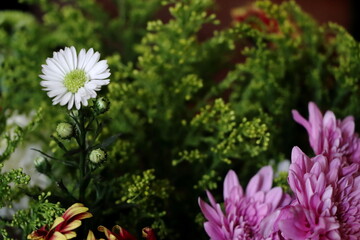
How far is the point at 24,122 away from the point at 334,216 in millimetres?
382

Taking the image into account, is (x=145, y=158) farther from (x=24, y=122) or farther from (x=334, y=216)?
(x=334, y=216)

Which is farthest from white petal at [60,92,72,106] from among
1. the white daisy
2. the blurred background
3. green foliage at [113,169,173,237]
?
the blurred background

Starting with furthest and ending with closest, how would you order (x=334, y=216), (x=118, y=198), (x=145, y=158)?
(x=145, y=158)
(x=118, y=198)
(x=334, y=216)

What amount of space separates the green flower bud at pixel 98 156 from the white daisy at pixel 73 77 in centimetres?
4

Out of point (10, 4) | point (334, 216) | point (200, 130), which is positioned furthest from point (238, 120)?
point (10, 4)

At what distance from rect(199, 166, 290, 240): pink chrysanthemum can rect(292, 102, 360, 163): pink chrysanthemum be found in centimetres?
5

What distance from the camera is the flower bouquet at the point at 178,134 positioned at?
326 mm

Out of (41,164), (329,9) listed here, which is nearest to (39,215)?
(41,164)

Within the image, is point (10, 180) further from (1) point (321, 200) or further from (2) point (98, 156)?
(1) point (321, 200)

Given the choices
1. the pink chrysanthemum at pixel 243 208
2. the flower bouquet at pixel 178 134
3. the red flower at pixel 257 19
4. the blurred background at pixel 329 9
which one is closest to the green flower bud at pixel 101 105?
the flower bouquet at pixel 178 134

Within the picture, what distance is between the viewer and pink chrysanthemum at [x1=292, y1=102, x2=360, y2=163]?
1.22ft

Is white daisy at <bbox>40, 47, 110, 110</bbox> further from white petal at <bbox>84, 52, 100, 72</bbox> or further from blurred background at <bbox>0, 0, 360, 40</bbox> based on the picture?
blurred background at <bbox>0, 0, 360, 40</bbox>

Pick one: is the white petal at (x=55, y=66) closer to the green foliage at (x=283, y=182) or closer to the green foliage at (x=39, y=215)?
the green foliage at (x=39, y=215)

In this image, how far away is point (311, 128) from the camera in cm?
39
